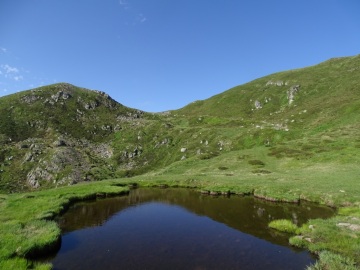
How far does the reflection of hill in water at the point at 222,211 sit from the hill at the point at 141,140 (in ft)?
85.8

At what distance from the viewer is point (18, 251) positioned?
21812 millimetres

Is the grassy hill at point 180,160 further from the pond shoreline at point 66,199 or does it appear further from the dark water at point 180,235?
the dark water at point 180,235

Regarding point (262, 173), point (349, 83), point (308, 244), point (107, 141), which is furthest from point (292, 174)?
point (349, 83)

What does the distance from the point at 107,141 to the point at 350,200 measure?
483ft

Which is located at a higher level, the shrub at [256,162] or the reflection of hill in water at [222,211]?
the shrub at [256,162]

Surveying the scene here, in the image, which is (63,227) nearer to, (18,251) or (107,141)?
(18,251)

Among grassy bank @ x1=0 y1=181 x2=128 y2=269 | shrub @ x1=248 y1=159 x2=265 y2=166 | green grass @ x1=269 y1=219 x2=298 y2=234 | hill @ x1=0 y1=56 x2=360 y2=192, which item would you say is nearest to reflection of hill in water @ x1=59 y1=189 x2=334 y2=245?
green grass @ x1=269 y1=219 x2=298 y2=234

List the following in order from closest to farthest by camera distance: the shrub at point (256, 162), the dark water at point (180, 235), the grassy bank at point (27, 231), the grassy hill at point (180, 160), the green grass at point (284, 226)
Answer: the grassy bank at point (27, 231)
the dark water at point (180, 235)
the grassy hill at point (180, 160)
the green grass at point (284, 226)
the shrub at point (256, 162)

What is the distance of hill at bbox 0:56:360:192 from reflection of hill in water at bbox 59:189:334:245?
26.1m

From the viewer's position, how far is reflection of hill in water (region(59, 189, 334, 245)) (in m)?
32.2

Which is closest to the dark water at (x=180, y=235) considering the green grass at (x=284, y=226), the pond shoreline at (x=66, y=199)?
the green grass at (x=284, y=226)

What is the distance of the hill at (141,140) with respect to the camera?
302 feet

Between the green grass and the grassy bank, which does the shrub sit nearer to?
the green grass

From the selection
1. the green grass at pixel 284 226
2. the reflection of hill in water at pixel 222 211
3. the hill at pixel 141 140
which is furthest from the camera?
the hill at pixel 141 140
